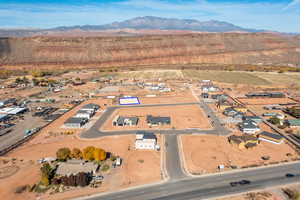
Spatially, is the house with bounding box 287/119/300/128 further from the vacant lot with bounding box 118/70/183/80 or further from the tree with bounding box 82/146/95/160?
the vacant lot with bounding box 118/70/183/80

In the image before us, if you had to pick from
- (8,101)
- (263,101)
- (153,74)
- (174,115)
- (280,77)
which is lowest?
(174,115)

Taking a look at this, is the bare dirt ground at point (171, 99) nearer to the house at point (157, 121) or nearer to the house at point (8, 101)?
the house at point (157, 121)

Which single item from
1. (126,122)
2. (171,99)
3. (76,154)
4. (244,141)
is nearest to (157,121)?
(126,122)

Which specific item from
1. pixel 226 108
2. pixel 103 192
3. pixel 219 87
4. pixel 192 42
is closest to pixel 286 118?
pixel 226 108

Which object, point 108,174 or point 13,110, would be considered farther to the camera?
point 13,110

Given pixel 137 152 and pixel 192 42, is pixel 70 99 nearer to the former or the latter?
pixel 137 152

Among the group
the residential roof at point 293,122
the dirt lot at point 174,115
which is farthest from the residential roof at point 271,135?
the dirt lot at point 174,115

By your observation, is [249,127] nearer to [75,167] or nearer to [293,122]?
[293,122]
